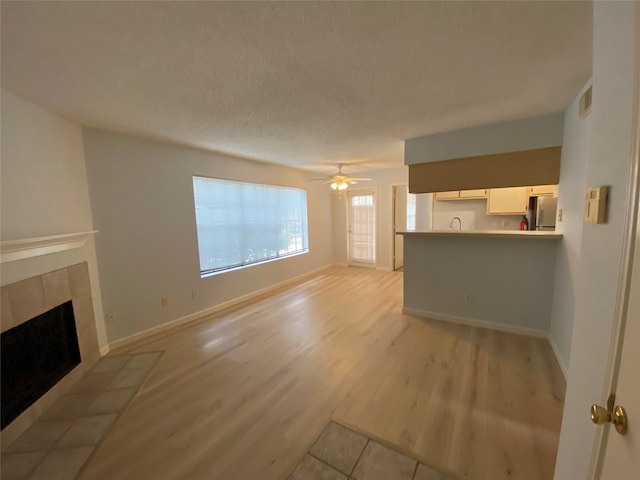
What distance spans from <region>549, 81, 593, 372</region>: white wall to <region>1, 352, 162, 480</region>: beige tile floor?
144 inches

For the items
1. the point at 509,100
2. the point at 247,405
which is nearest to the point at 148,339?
the point at 247,405

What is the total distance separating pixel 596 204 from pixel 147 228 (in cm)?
386

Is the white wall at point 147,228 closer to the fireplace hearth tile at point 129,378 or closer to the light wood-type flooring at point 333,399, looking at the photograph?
the light wood-type flooring at point 333,399

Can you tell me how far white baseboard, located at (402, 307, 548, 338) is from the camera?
2.98m

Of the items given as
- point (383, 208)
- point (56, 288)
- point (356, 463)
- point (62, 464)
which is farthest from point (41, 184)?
point (383, 208)

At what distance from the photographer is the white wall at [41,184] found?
6.27ft

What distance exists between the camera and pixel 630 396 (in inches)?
24.1

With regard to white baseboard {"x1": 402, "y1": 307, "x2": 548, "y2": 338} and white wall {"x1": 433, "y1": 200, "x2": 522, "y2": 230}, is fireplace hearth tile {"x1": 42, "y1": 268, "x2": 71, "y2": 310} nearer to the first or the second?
white baseboard {"x1": 402, "y1": 307, "x2": 548, "y2": 338}

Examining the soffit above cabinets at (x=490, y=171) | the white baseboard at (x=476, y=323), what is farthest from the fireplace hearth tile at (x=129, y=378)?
the soffit above cabinets at (x=490, y=171)

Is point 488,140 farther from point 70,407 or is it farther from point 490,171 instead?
point 70,407

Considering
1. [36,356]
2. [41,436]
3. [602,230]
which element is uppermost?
[602,230]

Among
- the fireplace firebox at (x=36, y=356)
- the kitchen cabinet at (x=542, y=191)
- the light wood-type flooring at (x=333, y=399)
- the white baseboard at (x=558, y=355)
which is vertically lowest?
the light wood-type flooring at (x=333, y=399)

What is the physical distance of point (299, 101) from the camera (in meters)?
2.21

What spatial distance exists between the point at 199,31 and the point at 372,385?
270 cm
